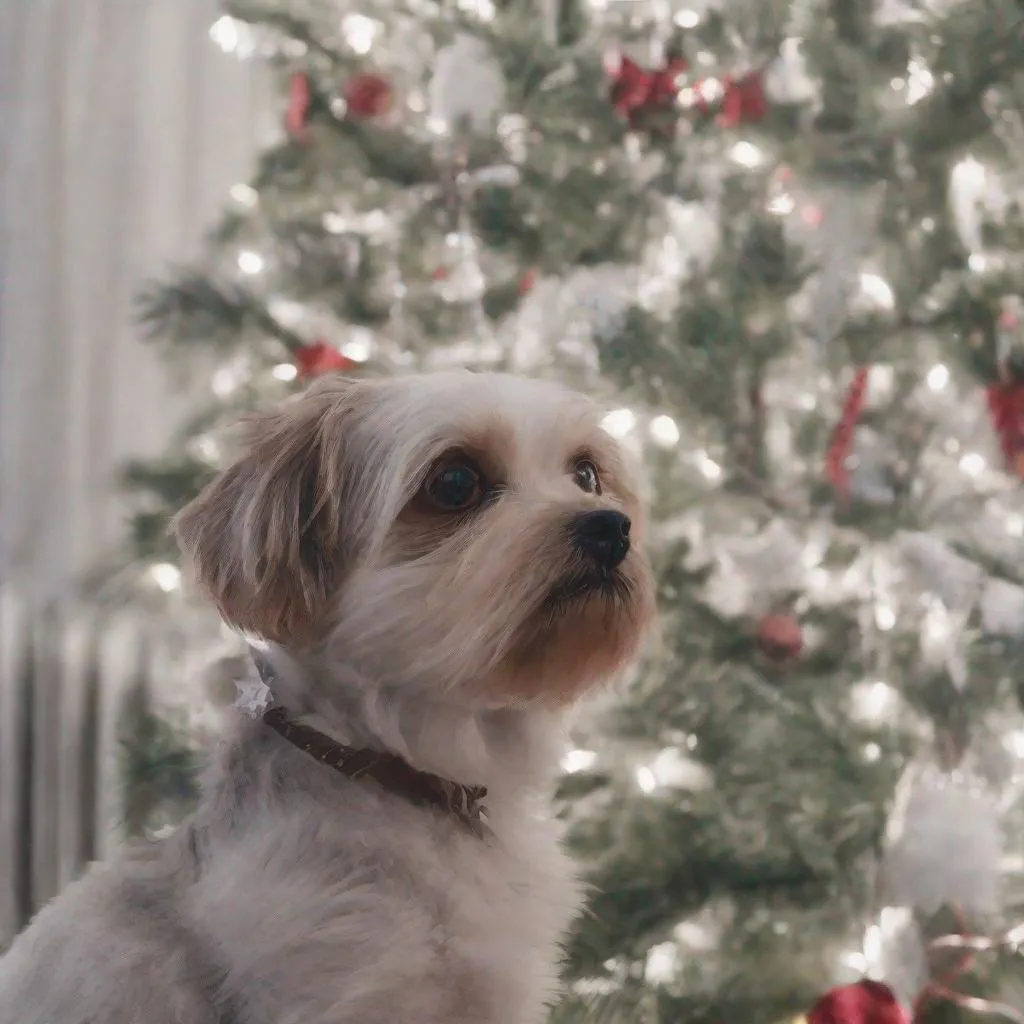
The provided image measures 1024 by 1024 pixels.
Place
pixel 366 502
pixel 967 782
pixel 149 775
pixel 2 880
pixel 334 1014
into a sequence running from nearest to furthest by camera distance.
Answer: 1. pixel 334 1014
2. pixel 366 502
3. pixel 967 782
4. pixel 149 775
5. pixel 2 880

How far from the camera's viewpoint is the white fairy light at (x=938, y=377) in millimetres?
1658

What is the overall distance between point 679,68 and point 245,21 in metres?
0.80

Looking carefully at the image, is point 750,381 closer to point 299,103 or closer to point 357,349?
point 357,349

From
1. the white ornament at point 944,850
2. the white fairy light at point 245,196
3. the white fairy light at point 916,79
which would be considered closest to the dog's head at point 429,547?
the white ornament at point 944,850

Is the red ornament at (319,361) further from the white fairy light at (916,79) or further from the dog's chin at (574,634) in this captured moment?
the white fairy light at (916,79)

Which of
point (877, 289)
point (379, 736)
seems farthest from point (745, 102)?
point (379, 736)

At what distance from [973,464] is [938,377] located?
0.52ft

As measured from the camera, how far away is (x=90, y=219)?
2523 mm

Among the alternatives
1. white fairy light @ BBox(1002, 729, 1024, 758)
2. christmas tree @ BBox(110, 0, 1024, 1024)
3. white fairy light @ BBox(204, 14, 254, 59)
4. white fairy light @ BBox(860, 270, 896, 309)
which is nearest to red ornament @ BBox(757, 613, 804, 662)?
christmas tree @ BBox(110, 0, 1024, 1024)

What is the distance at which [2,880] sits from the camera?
Answer: 97.7 inches

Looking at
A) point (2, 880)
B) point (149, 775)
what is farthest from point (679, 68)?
point (2, 880)

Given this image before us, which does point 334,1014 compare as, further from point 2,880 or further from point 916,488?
point 2,880

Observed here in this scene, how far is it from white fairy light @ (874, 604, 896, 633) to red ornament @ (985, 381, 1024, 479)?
0.31m

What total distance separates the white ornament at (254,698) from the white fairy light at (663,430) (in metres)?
0.85
